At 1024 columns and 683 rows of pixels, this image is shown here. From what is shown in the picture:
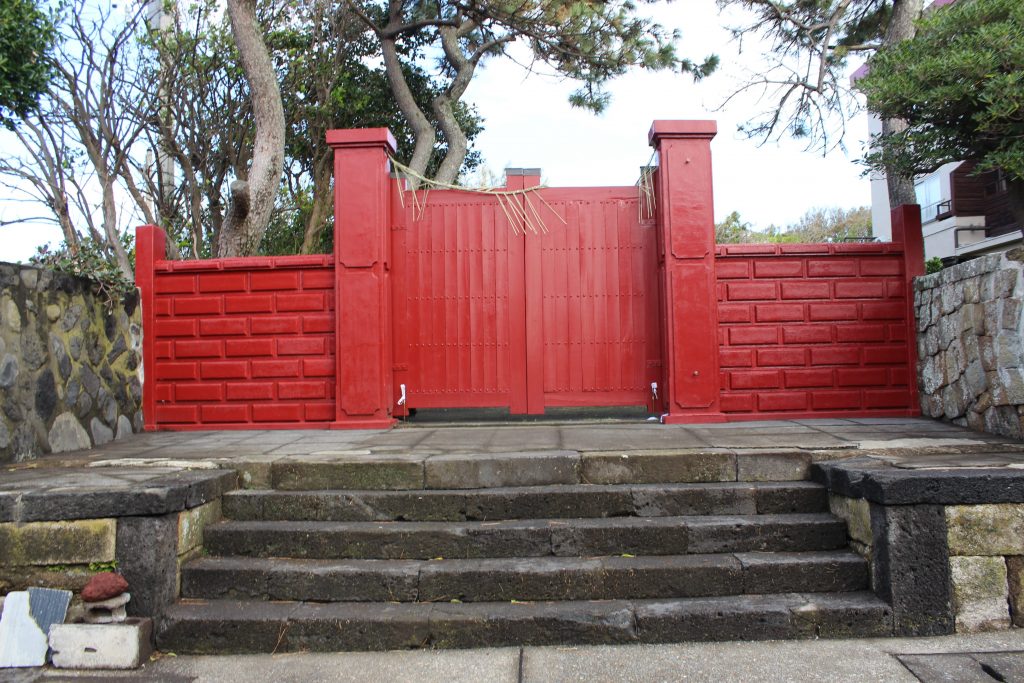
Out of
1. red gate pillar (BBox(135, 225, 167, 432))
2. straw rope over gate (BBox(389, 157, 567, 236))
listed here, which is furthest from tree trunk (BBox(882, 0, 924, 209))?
red gate pillar (BBox(135, 225, 167, 432))

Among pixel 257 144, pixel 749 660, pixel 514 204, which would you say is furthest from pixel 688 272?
pixel 257 144

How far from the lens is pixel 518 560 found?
3.54 m

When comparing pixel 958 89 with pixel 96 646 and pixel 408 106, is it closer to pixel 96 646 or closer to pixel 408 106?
pixel 96 646

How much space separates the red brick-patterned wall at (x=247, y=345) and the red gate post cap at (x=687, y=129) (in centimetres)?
326

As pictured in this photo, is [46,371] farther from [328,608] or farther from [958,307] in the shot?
[958,307]

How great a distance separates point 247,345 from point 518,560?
3.87 metres

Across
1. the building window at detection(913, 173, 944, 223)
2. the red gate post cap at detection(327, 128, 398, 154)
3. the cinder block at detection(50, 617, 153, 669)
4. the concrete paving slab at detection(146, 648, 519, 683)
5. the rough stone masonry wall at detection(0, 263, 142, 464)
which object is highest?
the building window at detection(913, 173, 944, 223)

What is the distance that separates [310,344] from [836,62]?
761cm

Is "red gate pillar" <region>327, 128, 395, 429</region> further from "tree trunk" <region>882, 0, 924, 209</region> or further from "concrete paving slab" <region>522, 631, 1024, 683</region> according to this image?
"tree trunk" <region>882, 0, 924, 209</region>

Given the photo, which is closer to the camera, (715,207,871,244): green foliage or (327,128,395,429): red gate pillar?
(327,128,395,429): red gate pillar

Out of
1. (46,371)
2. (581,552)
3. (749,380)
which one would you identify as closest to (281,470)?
(581,552)

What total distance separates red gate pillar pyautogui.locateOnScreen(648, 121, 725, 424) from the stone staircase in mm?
2100

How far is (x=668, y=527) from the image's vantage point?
361 cm

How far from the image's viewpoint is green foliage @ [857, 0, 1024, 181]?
4598 mm
